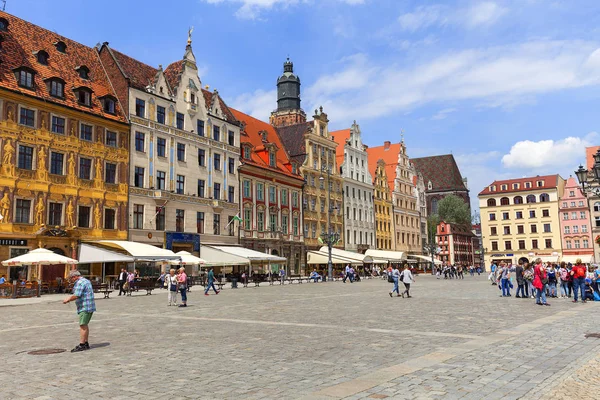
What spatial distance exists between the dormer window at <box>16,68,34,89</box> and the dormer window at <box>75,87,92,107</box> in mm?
3270

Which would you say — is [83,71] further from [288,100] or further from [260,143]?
[288,100]

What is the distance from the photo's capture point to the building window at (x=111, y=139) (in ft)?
126

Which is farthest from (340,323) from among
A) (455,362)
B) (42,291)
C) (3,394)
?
(42,291)

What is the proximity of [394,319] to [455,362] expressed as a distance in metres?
6.74

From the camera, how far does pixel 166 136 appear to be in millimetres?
43250

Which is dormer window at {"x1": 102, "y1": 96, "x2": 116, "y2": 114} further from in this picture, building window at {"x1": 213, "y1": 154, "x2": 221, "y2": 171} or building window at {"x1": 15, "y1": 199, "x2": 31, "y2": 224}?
building window at {"x1": 213, "y1": 154, "x2": 221, "y2": 171}

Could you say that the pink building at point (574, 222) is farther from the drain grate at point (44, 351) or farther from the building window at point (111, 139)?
the drain grate at point (44, 351)

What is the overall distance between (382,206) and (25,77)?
54.5m

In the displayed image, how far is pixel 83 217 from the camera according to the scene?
3616 cm

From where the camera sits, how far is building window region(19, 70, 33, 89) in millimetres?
33487

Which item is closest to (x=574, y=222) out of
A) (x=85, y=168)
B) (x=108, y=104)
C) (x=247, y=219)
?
(x=247, y=219)

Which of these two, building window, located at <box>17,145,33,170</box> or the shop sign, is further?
building window, located at <box>17,145,33,170</box>

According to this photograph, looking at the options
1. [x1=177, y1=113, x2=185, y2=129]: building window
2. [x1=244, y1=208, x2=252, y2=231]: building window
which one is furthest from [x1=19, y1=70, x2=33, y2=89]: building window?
[x1=244, y1=208, x2=252, y2=231]: building window

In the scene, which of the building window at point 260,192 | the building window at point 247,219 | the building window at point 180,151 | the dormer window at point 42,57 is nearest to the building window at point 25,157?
the dormer window at point 42,57
